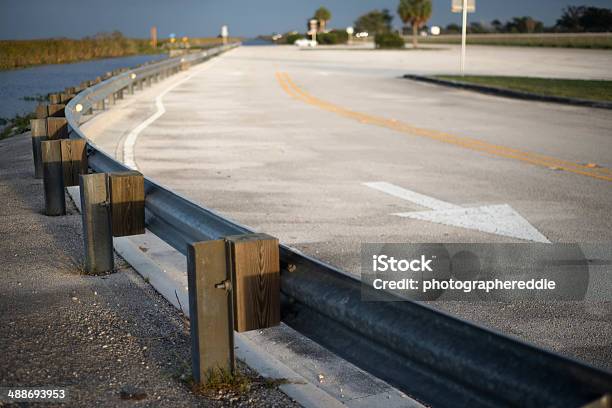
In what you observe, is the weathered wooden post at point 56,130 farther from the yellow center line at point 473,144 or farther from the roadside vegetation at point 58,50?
the roadside vegetation at point 58,50

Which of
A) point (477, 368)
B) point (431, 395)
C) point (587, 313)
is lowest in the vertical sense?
point (587, 313)

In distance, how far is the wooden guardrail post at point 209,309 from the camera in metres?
3.70

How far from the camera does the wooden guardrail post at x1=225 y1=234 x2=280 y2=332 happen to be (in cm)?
362

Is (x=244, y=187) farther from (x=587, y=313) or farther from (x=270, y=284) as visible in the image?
(x=270, y=284)

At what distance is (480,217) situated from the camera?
7.98m

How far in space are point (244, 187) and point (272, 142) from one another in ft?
14.1

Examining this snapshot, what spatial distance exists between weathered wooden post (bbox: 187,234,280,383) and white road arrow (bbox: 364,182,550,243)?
400 cm

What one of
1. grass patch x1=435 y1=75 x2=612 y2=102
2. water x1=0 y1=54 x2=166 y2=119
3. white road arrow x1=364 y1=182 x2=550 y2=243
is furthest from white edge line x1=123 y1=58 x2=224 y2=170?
grass patch x1=435 y1=75 x2=612 y2=102

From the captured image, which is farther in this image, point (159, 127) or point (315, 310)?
point (159, 127)

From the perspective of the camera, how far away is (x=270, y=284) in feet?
12.0

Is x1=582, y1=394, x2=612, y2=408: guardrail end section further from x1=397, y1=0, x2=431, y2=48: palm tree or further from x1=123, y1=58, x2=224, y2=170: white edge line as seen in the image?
x1=397, y1=0, x2=431, y2=48: palm tree

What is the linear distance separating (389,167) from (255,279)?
7.72 m

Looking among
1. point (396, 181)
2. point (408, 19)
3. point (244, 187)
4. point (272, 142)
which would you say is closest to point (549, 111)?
point (272, 142)

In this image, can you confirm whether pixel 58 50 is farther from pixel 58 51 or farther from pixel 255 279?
pixel 255 279
